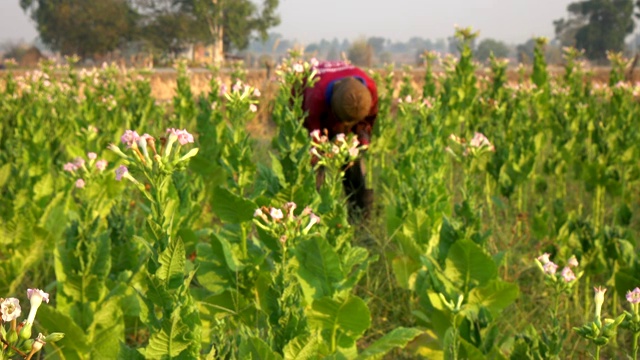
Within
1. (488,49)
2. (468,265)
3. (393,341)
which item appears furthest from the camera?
(488,49)

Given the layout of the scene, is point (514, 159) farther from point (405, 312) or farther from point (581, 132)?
point (405, 312)

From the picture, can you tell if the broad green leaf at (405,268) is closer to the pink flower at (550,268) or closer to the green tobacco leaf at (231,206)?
the green tobacco leaf at (231,206)

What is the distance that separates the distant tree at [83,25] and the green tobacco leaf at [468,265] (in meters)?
47.5

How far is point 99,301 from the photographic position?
3.18 metres

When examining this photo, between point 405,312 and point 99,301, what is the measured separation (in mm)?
1763

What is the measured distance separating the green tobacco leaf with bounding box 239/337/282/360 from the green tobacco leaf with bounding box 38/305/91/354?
1148 mm

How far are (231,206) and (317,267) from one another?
21.1 inches

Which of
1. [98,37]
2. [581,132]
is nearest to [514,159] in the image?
[581,132]

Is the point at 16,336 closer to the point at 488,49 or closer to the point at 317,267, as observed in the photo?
the point at 317,267

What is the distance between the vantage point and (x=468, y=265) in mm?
3158

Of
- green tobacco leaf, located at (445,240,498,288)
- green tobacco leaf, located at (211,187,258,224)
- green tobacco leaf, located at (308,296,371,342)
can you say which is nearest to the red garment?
green tobacco leaf, located at (211,187,258,224)

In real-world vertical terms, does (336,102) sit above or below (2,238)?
above

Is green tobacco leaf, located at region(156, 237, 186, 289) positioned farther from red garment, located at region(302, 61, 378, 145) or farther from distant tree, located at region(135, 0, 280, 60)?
distant tree, located at region(135, 0, 280, 60)

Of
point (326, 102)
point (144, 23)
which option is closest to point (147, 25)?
point (144, 23)
